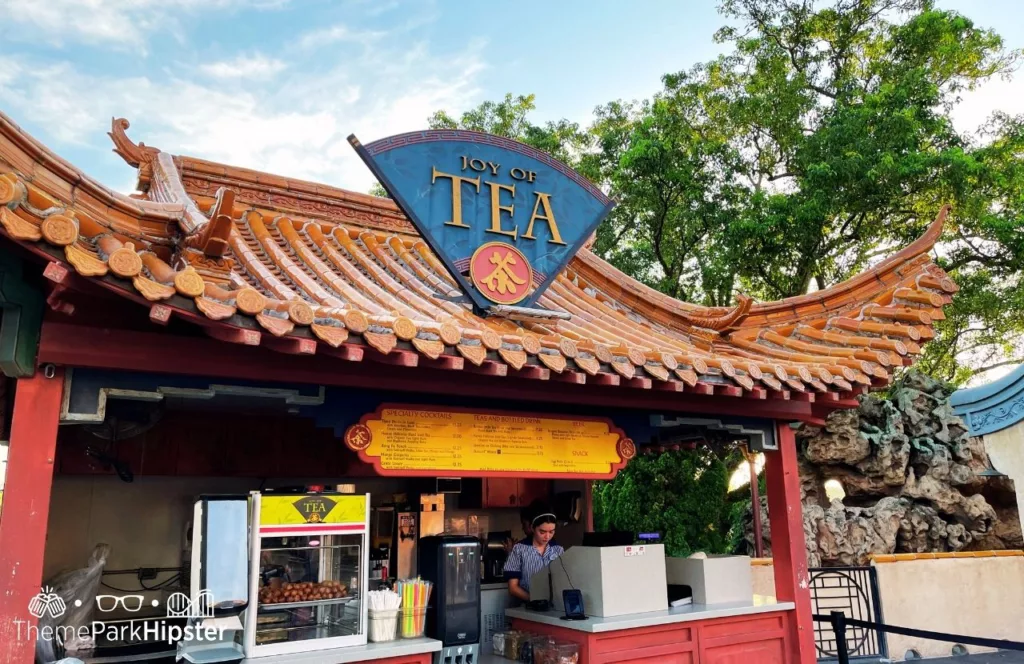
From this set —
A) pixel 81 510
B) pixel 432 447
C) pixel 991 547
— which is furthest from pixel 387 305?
pixel 991 547

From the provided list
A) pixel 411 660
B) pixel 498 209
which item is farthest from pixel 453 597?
pixel 498 209

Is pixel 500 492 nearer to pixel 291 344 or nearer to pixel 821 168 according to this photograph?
pixel 291 344

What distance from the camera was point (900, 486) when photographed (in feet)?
38.9

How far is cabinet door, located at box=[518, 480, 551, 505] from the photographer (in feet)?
29.0

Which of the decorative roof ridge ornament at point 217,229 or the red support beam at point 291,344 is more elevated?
the decorative roof ridge ornament at point 217,229

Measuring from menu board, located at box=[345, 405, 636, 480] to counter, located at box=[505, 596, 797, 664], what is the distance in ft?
3.66

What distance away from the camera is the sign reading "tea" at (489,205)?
4988mm

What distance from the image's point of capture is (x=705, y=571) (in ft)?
19.6

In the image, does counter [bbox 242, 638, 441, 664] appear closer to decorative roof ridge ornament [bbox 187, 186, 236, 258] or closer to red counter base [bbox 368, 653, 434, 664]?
red counter base [bbox 368, 653, 434, 664]

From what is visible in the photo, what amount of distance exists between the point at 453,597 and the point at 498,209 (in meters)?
2.80

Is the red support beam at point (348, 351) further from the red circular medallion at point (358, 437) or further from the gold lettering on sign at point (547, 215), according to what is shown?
the gold lettering on sign at point (547, 215)

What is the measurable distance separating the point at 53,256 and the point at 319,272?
2421mm

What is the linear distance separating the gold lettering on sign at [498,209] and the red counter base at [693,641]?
2.99 meters

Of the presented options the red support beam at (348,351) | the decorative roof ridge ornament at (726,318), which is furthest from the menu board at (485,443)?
the decorative roof ridge ornament at (726,318)
